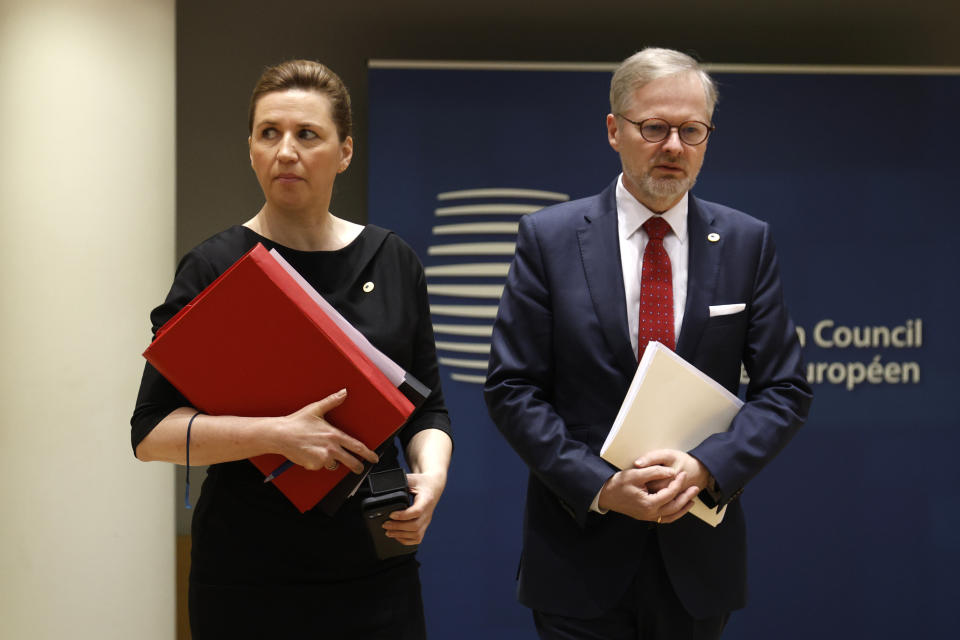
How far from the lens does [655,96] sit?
2.09 m

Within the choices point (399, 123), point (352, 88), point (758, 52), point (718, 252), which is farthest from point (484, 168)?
point (718, 252)

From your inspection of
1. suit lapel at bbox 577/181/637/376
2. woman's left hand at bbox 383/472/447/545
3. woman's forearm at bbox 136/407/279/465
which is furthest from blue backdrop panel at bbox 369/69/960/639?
woman's forearm at bbox 136/407/279/465

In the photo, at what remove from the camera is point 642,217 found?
2.18 meters

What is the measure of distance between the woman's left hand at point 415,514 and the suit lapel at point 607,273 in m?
0.50

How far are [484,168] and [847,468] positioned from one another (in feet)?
7.17

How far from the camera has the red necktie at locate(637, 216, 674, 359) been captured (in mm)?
2070

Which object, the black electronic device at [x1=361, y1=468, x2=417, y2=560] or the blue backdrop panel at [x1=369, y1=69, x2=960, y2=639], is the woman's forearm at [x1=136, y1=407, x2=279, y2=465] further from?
the blue backdrop panel at [x1=369, y1=69, x2=960, y2=639]

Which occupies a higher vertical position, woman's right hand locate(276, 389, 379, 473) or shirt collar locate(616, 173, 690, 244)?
shirt collar locate(616, 173, 690, 244)

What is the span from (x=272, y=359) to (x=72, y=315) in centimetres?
232

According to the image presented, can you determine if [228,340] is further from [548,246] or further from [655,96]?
[655,96]

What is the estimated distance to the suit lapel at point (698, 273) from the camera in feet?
6.81

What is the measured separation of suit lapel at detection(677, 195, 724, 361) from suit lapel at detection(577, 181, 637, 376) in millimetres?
125

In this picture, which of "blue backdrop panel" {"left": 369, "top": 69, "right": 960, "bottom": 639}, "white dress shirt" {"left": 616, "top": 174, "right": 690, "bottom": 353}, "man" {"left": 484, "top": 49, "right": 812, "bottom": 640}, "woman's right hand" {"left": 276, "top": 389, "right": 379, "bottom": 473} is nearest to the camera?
"woman's right hand" {"left": 276, "top": 389, "right": 379, "bottom": 473}

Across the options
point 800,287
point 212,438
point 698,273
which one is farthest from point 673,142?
point 800,287
